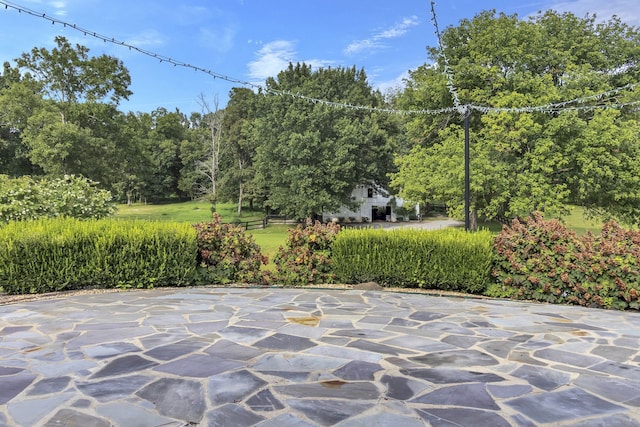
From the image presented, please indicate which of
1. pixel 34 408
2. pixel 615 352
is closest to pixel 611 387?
pixel 615 352

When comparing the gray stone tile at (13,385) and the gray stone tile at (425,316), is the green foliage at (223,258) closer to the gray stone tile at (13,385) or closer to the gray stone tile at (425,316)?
the gray stone tile at (425,316)

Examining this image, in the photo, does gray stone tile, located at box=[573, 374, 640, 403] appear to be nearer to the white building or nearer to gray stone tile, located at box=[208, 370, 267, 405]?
gray stone tile, located at box=[208, 370, 267, 405]

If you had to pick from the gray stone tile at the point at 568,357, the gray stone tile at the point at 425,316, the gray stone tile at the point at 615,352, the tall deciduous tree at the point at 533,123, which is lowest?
the gray stone tile at the point at 425,316

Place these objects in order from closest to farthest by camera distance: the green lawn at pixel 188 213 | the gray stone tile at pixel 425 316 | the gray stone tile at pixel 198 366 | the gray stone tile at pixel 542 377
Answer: the gray stone tile at pixel 542 377 → the gray stone tile at pixel 198 366 → the gray stone tile at pixel 425 316 → the green lawn at pixel 188 213


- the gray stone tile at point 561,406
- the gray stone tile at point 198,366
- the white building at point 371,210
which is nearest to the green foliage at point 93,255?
the gray stone tile at point 198,366

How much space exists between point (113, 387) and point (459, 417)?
2.20 metres

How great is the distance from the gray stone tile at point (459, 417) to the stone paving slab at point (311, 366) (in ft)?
0.04

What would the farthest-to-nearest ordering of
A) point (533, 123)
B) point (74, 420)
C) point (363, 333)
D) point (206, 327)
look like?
point (533, 123)
point (206, 327)
point (363, 333)
point (74, 420)

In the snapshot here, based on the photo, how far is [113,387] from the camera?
279 cm

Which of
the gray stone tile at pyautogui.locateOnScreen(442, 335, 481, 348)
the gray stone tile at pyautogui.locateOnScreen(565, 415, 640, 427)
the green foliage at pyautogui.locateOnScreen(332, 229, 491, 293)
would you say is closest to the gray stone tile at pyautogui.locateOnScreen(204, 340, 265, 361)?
the gray stone tile at pyautogui.locateOnScreen(442, 335, 481, 348)

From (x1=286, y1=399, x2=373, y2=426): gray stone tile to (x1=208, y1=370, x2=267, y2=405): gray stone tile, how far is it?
1.06 ft

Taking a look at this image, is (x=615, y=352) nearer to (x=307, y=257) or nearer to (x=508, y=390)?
(x=508, y=390)

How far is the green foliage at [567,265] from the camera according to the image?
6.02m

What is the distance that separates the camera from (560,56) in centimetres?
1756
